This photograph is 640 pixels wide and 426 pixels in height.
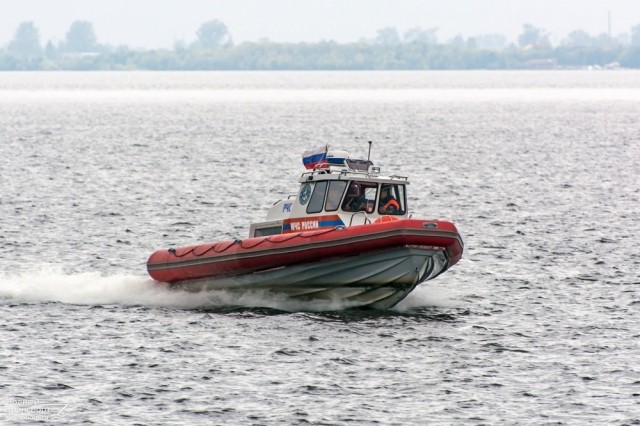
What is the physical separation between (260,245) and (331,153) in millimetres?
3155

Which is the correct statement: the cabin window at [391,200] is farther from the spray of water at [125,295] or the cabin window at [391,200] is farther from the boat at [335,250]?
the spray of water at [125,295]

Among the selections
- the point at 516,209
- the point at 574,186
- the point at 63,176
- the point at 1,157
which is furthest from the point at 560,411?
the point at 1,157

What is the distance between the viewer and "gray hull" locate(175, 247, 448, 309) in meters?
26.3

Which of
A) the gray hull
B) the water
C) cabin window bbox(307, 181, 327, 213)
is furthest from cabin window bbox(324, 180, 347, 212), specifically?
the water

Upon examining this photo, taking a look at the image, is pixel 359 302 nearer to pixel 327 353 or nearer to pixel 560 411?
pixel 327 353

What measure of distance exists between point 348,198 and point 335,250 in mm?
1806

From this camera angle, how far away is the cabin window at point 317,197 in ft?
92.0

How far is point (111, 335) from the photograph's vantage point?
25875mm

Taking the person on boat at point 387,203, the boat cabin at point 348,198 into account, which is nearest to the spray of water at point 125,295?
the boat cabin at point 348,198

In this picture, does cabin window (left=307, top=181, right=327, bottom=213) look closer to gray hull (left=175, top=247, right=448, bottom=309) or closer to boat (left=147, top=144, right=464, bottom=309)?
boat (left=147, top=144, right=464, bottom=309)

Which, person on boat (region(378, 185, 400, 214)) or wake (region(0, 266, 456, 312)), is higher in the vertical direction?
person on boat (region(378, 185, 400, 214))

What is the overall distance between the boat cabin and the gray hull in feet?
4.25

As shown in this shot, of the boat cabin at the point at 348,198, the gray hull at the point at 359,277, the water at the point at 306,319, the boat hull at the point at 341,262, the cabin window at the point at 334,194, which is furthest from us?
the cabin window at the point at 334,194

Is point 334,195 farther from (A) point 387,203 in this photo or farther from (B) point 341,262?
(B) point 341,262
